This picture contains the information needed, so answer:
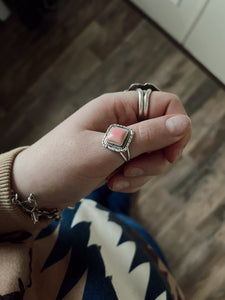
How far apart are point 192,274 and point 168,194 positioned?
0.33 m

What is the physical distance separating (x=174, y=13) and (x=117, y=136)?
0.90m

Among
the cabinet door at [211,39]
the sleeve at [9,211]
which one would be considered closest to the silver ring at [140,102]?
the sleeve at [9,211]

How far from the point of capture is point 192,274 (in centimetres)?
105

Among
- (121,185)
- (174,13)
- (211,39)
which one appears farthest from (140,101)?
(174,13)

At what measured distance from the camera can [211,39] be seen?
3.32 feet

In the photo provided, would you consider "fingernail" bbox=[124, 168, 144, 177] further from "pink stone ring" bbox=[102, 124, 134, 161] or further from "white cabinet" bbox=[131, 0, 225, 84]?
"white cabinet" bbox=[131, 0, 225, 84]

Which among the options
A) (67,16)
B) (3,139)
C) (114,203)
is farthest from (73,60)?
(114,203)

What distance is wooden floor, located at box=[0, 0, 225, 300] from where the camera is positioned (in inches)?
42.3

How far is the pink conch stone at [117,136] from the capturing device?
0.50 m

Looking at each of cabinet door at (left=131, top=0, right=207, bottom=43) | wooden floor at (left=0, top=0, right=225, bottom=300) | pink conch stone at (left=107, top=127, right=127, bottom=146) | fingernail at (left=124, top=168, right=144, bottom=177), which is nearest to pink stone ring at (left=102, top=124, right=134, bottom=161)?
pink conch stone at (left=107, top=127, right=127, bottom=146)

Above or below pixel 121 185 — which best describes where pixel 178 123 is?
above

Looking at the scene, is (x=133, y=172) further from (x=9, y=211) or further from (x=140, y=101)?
(x=9, y=211)

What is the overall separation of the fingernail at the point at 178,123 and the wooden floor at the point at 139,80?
630mm

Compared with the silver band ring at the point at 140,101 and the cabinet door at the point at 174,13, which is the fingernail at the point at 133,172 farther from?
the cabinet door at the point at 174,13
